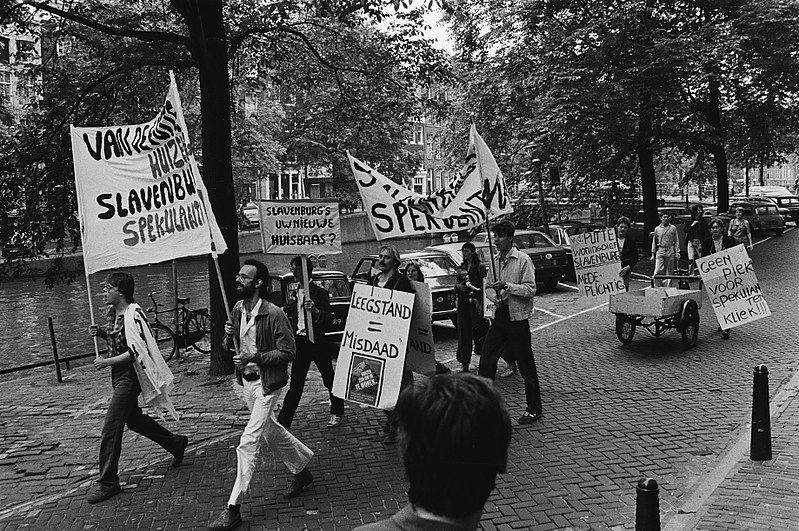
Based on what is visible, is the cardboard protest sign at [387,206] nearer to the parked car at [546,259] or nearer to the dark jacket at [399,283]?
the dark jacket at [399,283]

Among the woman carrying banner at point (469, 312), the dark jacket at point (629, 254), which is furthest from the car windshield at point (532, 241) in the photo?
the woman carrying banner at point (469, 312)

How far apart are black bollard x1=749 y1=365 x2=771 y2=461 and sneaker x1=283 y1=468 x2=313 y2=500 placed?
3.65m

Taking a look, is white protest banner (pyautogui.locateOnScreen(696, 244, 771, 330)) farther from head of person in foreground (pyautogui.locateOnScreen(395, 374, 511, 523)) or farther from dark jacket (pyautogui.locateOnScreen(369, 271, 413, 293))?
head of person in foreground (pyautogui.locateOnScreen(395, 374, 511, 523))

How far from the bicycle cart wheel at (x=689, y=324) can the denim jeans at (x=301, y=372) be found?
5.93 metres

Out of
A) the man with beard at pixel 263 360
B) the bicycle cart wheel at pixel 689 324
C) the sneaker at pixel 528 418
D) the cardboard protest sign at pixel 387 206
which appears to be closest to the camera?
the man with beard at pixel 263 360

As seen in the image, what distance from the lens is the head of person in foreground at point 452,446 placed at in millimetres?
2135

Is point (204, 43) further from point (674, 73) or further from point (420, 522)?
point (674, 73)

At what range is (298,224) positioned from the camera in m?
10.0

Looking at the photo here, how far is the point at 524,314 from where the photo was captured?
8531 millimetres

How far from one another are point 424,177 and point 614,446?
261ft

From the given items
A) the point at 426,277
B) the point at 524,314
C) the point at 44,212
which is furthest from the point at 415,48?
the point at 524,314

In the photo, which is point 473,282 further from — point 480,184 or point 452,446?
point 452,446

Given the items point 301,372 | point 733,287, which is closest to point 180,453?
point 301,372

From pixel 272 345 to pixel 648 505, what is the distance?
122 inches
